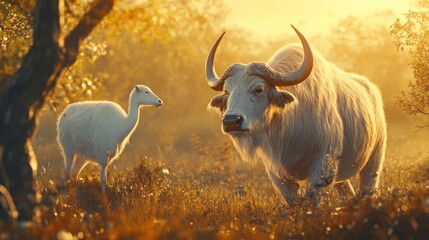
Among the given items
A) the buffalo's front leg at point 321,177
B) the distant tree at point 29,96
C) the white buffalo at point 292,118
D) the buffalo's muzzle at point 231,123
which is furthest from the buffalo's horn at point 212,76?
the distant tree at point 29,96

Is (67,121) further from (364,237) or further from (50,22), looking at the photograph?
(364,237)

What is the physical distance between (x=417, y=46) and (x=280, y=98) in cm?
395

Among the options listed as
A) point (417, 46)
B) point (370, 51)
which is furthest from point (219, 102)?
point (370, 51)

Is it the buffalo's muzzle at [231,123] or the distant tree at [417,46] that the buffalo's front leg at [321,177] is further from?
the distant tree at [417,46]

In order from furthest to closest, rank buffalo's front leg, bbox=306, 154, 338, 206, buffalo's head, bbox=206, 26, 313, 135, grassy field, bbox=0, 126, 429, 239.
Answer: buffalo's head, bbox=206, 26, 313, 135
buffalo's front leg, bbox=306, 154, 338, 206
grassy field, bbox=0, 126, 429, 239

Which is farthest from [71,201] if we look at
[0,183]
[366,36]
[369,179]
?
[366,36]

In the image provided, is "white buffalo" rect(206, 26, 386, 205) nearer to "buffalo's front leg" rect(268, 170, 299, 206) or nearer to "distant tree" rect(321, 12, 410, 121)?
"buffalo's front leg" rect(268, 170, 299, 206)

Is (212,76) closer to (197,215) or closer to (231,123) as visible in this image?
(231,123)

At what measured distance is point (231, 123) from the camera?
7.80 metres

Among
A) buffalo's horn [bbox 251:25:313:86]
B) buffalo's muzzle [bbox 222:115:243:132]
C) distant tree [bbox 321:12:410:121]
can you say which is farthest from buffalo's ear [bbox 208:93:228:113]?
distant tree [bbox 321:12:410:121]

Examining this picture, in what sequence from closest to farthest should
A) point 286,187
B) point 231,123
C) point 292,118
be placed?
point 231,123 → point 292,118 → point 286,187

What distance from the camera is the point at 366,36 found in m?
36.3

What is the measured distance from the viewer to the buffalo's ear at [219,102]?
8758 mm

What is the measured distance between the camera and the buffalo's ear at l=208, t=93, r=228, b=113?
876 cm
